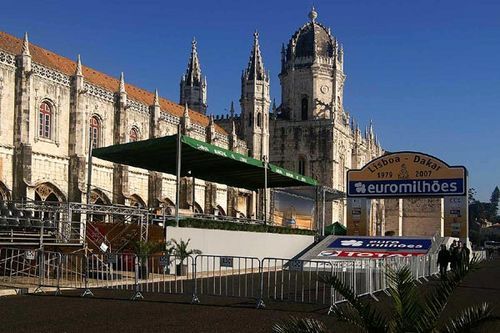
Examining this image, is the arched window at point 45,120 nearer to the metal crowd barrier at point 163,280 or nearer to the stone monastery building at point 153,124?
the stone monastery building at point 153,124

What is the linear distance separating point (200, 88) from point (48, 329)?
66.1 metres

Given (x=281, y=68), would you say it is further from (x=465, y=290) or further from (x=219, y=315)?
(x=219, y=315)

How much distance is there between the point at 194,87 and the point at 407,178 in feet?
135

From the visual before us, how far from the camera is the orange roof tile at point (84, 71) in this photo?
3594 cm

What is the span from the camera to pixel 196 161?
97.5ft

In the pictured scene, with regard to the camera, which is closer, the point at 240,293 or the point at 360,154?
the point at 240,293

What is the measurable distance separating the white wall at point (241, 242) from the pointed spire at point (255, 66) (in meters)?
29.9

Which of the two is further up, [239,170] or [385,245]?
[239,170]

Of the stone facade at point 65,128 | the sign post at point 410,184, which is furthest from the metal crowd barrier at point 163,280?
the sign post at point 410,184

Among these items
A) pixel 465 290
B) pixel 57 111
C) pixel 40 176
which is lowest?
pixel 465 290

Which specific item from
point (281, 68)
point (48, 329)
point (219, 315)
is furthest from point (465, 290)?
point (281, 68)

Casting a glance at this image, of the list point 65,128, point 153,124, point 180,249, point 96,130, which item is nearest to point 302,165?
point 153,124

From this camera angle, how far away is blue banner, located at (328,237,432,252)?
A: 33969 mm

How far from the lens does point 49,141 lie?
35281mm
